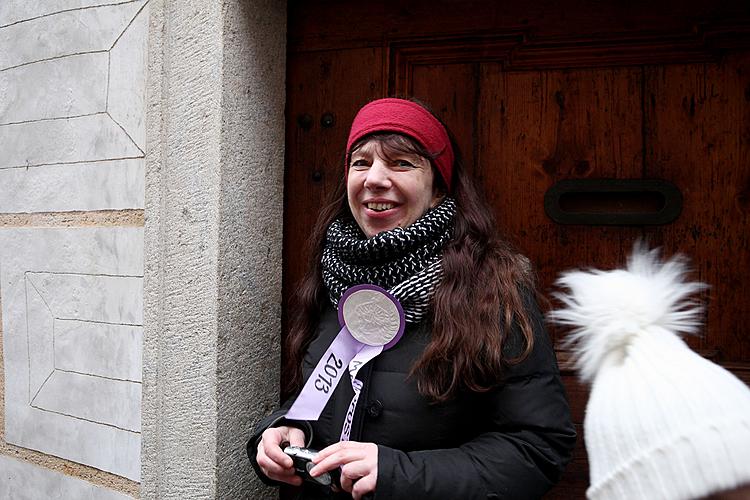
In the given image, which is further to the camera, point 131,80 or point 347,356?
point 131,80

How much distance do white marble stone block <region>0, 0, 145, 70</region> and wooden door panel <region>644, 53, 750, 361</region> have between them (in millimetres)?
1619

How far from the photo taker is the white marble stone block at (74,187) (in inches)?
73.1

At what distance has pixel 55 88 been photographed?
2008mm

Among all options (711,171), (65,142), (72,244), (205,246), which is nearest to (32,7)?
(65,142)

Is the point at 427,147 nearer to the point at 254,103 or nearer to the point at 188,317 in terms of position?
the point at 254,103

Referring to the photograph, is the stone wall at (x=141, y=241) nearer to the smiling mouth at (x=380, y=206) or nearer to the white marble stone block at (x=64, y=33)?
the white marble stone block at (x=64, y=33)

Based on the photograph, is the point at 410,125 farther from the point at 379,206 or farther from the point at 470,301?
the point at 470,301

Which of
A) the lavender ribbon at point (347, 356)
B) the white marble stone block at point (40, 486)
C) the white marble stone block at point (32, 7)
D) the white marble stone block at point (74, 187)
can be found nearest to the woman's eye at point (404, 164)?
the lavender ribbon at point (347, 356)

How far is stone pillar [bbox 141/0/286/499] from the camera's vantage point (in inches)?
67.7

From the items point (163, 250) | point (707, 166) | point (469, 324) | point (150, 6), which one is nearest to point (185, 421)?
point (163, 250)

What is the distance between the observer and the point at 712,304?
62.2 inches

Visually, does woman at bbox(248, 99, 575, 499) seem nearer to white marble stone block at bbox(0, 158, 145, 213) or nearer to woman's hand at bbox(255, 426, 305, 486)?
woman's hand at bbox(255, 426, 305, 486)

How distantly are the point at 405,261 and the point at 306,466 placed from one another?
497 mm

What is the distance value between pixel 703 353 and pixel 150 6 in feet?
6.30
